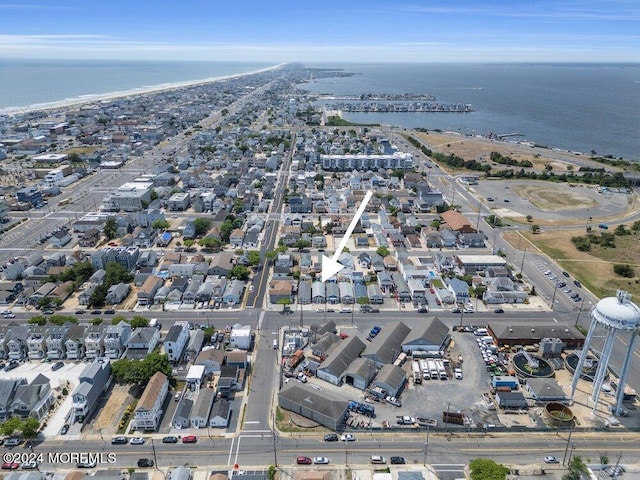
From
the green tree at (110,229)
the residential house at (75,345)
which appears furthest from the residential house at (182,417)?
the green tree at (110,229)

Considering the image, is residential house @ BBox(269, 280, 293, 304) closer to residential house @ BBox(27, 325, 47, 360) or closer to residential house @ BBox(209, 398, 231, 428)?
residential house @ BBox(209, 398, 231, 428)

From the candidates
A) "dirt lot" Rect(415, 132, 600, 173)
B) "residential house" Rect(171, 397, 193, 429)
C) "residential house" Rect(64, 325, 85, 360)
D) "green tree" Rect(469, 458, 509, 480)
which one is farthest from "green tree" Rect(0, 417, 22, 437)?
"dirt lot" Rect(415, 132, 600, 173)

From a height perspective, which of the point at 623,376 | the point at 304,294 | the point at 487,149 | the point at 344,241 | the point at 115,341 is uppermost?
the point at 344,241

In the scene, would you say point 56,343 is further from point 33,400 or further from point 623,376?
point 623,376

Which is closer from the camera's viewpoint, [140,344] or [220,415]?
[220,415]

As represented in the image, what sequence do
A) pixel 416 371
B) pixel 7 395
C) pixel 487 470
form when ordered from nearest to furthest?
pixel 487 470
pixel 7 395
pixel 416 371

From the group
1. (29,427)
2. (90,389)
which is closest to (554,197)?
(90,389)

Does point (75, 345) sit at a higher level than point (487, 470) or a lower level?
lower

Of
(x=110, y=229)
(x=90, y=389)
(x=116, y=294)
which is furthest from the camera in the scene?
(x=110, y=229)
